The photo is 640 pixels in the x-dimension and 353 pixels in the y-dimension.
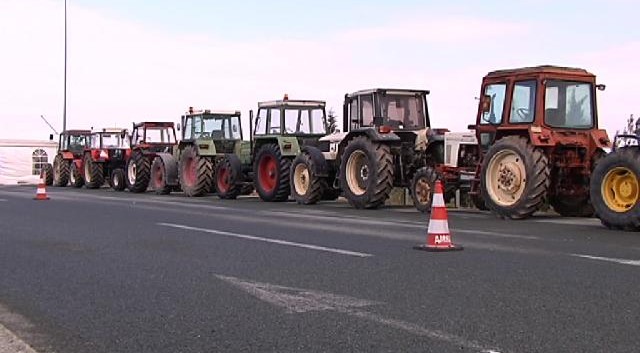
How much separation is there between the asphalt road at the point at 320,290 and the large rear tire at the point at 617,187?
1.04 ft

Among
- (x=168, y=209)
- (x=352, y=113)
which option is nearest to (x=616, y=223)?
(x=352, y=113)

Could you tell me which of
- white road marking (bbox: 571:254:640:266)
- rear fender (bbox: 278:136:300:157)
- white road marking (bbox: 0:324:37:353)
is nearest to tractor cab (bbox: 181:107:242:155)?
rear fender (bbox: 278:136:300:157)

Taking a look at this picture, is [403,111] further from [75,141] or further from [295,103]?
[75,141]

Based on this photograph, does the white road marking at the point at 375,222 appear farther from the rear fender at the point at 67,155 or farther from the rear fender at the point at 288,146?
the rear fender at the point at 67,155

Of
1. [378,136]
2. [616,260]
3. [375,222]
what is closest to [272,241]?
[375,222]

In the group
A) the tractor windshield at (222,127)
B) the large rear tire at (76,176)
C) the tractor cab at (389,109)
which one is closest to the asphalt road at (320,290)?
the tractor cab at (389,109)

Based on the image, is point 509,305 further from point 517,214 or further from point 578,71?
point 578,71

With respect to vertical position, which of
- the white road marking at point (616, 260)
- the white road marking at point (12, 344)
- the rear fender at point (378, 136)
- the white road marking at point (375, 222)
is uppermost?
the rear fender at point (378, 136)

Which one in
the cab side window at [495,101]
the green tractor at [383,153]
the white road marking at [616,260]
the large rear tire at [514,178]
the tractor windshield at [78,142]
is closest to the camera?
the white road marking at [616,260]

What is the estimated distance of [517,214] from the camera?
44.8ft

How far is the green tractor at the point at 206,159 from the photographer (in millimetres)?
22766

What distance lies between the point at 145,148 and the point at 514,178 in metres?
17.2

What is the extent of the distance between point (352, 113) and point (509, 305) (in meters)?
12.3

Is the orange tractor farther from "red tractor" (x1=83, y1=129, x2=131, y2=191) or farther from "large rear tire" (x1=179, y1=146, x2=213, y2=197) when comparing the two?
"large rear tire" (x1=179, y1=146, x2=213, y2=197)
